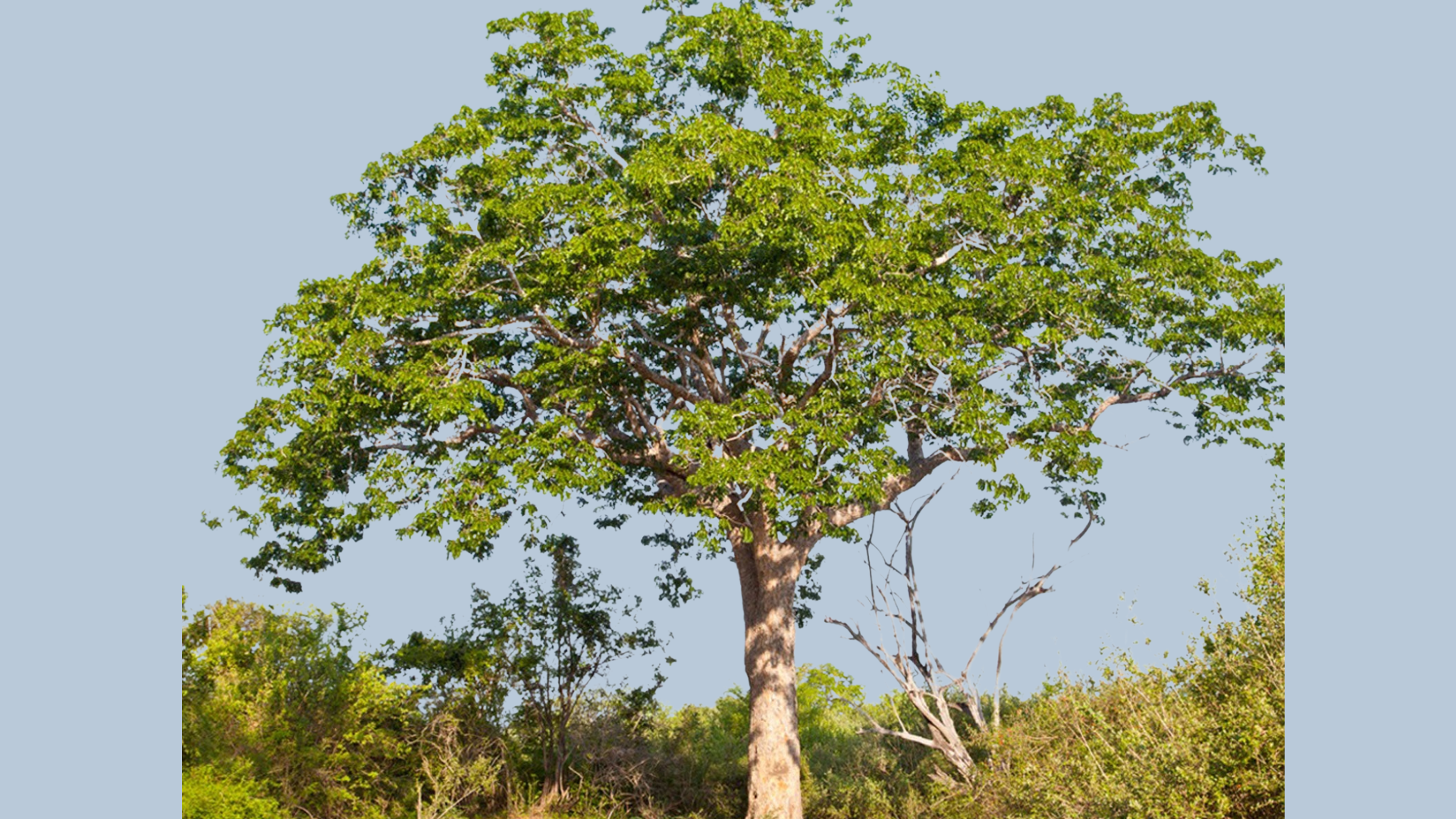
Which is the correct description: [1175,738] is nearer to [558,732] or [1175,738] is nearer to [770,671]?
[770,671]

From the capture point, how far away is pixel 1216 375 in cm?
1792

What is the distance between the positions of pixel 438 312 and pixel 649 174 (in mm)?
3643

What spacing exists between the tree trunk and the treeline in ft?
5.99

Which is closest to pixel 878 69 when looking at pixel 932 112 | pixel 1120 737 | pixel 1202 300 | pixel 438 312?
pixel 932 112

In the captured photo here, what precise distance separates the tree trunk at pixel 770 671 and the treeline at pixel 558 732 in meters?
1.82

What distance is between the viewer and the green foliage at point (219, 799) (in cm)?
1555

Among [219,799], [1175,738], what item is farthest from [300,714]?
[1175,738]

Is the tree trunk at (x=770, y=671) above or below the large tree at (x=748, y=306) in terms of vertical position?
below

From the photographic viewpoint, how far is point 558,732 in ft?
66.1

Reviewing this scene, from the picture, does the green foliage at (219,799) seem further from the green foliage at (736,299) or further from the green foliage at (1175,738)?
the green foliage at (1175,738)

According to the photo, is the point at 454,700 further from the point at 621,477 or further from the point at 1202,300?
the point at 1202,300

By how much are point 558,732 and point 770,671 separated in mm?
4275

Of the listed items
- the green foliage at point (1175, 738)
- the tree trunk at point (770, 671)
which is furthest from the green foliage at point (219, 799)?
the green foliage at point (1175, 738)

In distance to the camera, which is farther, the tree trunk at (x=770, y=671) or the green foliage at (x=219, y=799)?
the tree trunk at (x=770, y=671)
